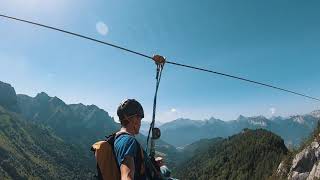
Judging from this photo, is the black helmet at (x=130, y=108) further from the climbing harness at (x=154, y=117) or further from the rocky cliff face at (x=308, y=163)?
the rocky cliff face at (x=308, y=163)

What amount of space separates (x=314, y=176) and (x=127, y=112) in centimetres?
11575

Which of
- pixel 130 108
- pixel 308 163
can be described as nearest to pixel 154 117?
pixel 130 108

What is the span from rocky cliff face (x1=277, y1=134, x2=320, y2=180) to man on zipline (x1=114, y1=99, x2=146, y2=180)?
112 meters

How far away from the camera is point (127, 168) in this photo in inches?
201

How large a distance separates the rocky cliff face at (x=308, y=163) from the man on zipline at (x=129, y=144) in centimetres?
11244

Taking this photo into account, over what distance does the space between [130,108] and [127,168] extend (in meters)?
1.05

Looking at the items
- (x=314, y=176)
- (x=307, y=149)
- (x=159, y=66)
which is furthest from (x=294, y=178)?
(x=159, y=66)

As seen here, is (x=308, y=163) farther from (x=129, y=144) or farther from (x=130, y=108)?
(x=129, y=144)

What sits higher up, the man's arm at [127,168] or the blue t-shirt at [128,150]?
the blue t-shirt at [128,150]

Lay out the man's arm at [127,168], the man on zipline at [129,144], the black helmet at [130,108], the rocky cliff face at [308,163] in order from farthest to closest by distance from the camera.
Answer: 1. the rocky cliff face at [308,163]
2. the black helmet at [130,108]
3. the man on zipline at [129,144]
4. the man's arm at [127,168]

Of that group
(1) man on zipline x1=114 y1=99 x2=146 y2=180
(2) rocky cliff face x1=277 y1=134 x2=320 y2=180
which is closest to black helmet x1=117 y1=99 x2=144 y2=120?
(1) man on zipline x1=114 y1=99 x2=146 y2=180

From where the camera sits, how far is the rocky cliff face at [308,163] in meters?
114

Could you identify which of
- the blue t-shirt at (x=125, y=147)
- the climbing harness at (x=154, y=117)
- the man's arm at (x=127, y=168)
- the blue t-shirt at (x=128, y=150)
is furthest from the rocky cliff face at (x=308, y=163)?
the man's arm at (x=127, y=168)

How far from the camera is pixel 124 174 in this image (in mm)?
5008
